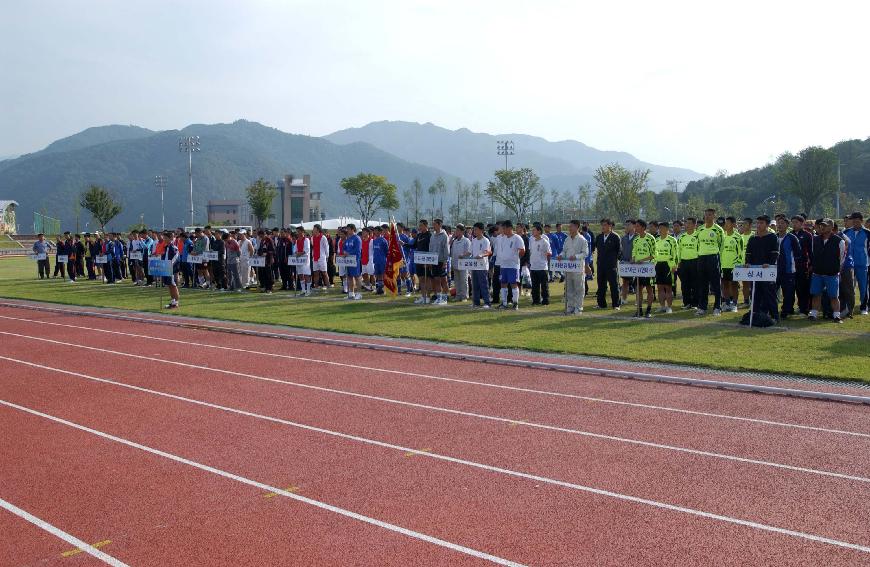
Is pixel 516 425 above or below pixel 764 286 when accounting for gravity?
below

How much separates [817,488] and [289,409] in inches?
226

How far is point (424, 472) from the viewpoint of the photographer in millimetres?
6473

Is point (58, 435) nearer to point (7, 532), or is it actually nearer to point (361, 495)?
point (7, 532)

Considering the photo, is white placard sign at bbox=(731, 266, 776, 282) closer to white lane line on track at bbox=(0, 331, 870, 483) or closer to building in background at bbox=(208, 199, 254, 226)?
white lane line on track at bbox=(0, 331, 870, 483)

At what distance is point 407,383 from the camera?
33.6 ft

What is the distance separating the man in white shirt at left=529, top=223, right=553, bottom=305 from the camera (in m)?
18.3

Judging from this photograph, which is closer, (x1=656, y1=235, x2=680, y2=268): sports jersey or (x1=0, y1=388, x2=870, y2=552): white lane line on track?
(x1=0, y1=388, x2=870, y2=552): white lane line on track

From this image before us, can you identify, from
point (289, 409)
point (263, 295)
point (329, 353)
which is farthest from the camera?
point (263, 295)

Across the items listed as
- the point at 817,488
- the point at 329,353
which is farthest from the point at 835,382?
the point at 329,353

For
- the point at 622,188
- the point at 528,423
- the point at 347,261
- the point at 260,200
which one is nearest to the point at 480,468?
the point at 528,423

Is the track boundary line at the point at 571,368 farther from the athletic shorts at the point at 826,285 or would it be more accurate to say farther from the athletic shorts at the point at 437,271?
the athletic shorts at the point at 826,285

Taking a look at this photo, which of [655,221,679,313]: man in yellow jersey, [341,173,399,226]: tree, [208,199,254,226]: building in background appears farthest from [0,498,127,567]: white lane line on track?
[208,199,254,226]: building in background

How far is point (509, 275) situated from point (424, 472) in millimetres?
11998

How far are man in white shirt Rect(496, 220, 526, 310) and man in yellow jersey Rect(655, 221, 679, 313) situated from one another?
3279 mm
